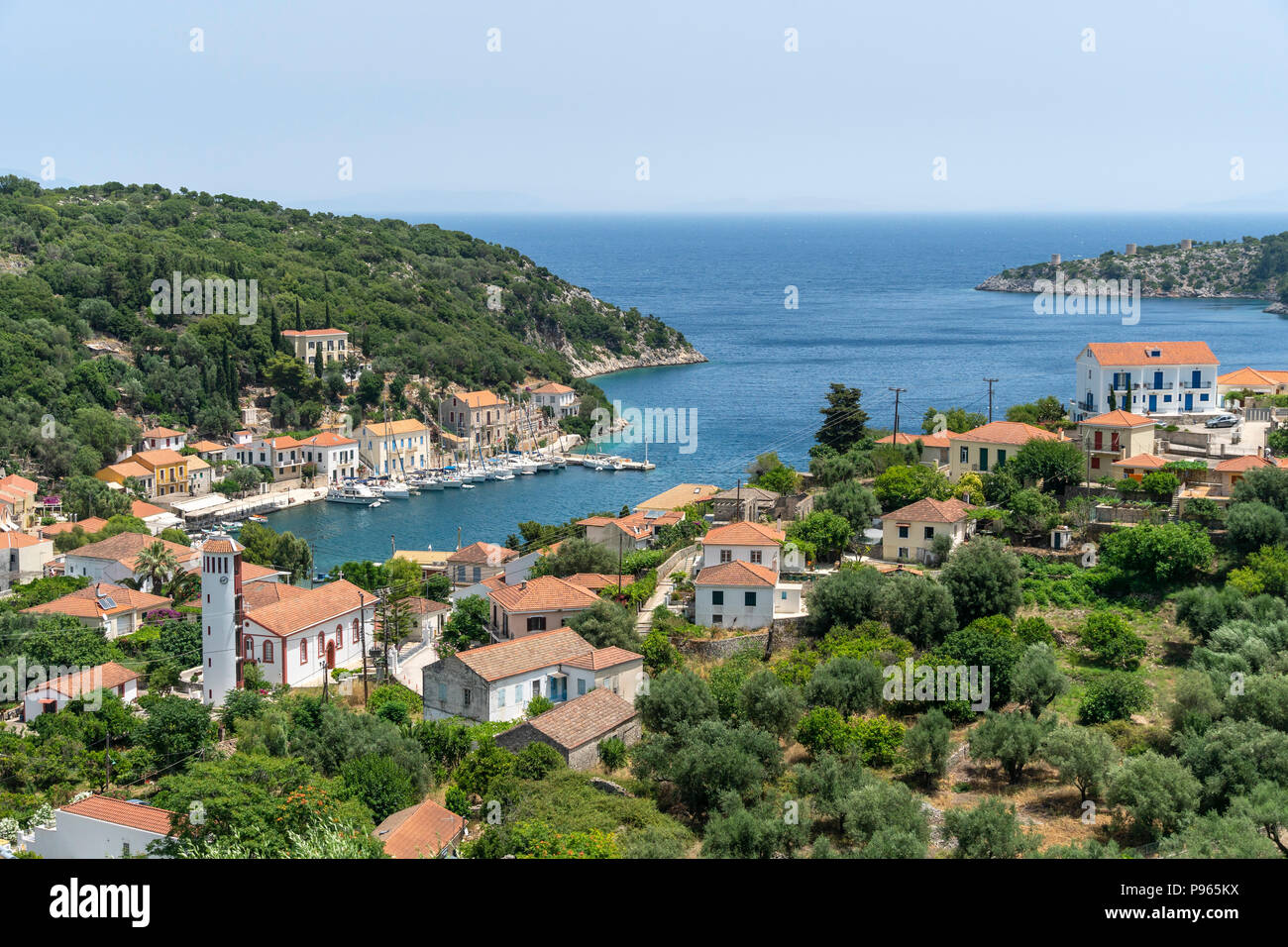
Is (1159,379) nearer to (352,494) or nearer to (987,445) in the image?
(987,445)

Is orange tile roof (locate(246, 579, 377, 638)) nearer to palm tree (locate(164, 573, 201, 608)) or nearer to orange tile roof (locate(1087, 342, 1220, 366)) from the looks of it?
palm tree (locate(164, 573, 201, 608))

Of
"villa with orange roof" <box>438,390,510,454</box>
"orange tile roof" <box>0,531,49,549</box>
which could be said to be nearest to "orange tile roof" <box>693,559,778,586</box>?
"orange tile roof" <box>0,531,49,549</box>

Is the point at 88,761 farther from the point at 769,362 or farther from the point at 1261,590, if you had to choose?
the point at 769,362

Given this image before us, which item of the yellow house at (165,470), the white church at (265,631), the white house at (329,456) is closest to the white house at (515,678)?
the white church at (265,631)

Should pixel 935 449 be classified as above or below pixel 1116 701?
above

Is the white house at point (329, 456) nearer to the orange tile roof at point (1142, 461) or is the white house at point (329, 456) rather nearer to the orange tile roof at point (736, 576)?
the orange tile roof at point (736, 576)

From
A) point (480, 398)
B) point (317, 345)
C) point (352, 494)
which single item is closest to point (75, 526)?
point (352, 494)

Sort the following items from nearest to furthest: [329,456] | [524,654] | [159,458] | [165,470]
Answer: [524,654], [165,470], [159,458], [329,456]
